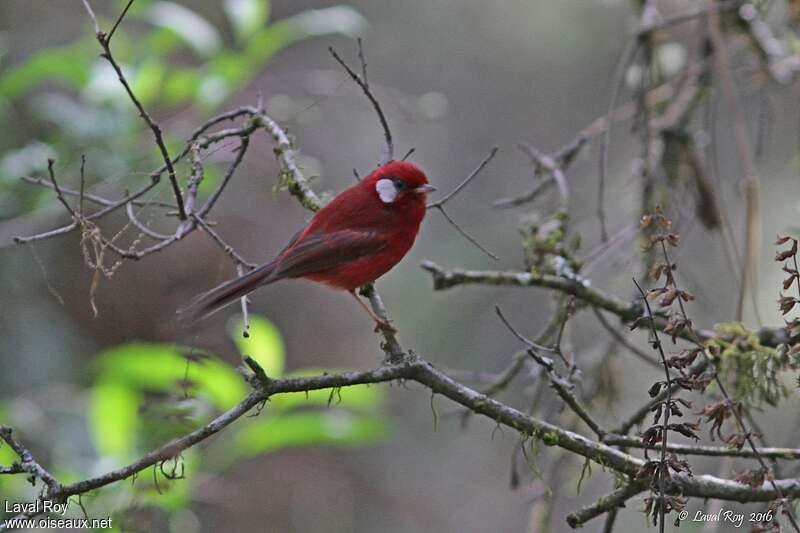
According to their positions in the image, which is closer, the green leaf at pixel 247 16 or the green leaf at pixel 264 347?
the green leaf at pixel 264 347

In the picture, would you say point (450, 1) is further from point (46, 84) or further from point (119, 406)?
point (119, 406)

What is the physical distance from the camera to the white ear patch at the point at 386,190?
4.21 m

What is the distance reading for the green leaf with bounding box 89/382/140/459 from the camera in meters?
4.24

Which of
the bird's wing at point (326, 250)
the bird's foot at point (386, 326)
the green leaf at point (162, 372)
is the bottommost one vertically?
the bird's foot at point (386, 326)

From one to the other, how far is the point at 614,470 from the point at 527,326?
4444mm

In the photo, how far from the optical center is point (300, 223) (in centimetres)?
846

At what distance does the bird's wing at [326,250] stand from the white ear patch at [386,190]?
0.22m

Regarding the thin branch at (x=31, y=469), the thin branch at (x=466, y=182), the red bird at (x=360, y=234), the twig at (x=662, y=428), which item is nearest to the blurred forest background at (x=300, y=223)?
the red bird at (x=360, y=234)

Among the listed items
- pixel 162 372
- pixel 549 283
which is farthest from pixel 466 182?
pixel 162 372

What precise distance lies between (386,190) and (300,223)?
4.31 meters

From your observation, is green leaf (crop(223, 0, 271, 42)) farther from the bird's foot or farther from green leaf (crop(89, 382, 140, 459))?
the bird's foot

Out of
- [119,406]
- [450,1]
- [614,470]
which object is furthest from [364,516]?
[614,470]

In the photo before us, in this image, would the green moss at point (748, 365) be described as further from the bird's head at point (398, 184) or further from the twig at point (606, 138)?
the bird's head at point (398, 184)

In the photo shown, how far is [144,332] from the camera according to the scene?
6336 millimetres
